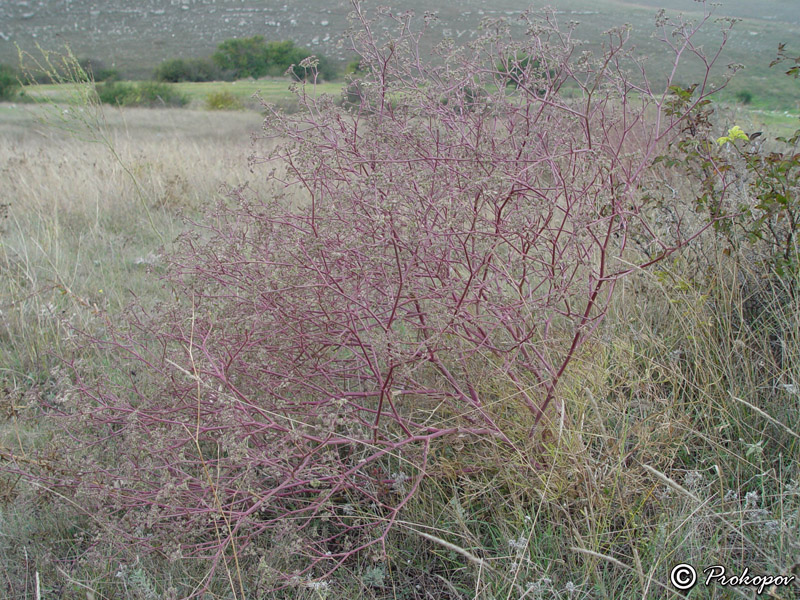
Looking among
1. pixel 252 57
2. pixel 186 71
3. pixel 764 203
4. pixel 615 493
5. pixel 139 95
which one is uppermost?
pixel 764 203

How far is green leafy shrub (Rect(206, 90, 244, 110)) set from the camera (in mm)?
23511

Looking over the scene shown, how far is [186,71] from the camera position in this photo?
Result: 3594cm

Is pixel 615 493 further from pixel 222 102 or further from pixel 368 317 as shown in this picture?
pixel 222 102

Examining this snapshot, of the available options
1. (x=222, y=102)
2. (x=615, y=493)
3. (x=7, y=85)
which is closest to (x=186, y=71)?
(x=7, y=85)

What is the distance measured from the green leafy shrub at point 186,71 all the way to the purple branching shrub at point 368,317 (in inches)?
1537

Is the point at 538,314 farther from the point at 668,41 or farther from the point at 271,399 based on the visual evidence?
the point at 668,41

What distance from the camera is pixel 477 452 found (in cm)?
193

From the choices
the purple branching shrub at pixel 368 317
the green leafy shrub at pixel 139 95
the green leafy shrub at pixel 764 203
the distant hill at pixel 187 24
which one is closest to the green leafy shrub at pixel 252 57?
the distant hill at pixel 187 24

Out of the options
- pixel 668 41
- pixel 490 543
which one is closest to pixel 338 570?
pixel 490 543

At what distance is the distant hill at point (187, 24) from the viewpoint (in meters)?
41.2

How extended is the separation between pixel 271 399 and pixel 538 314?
3.12ft

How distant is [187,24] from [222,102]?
33835 mm

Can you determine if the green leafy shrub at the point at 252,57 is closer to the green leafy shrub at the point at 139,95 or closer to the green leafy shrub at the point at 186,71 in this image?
the green leafy shrub at the point at 186,71

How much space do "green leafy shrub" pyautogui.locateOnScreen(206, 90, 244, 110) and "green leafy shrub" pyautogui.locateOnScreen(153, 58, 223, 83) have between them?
1379 cm
